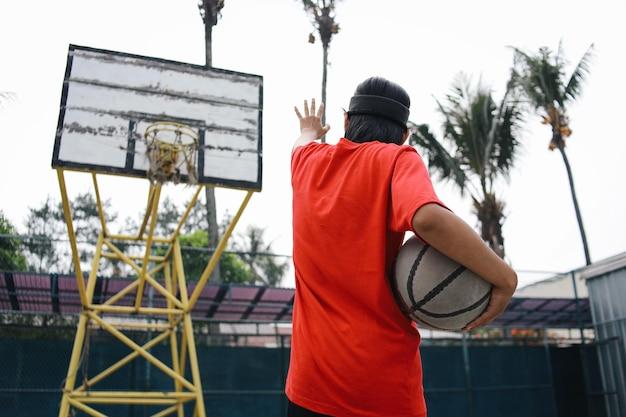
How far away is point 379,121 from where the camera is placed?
1769mm

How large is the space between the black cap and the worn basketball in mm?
427

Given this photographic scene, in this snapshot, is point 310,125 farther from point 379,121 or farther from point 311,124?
point 379,121

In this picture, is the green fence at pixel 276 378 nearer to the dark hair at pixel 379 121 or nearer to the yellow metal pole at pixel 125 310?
the yellow metal pole at pixel 125 310

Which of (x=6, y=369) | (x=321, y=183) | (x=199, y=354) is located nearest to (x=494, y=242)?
(x=199, y=354)

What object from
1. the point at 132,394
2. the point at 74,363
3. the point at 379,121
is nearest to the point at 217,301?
the point at 132,394

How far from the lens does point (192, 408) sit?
9109mm

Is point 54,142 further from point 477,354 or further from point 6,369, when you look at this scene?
point 477,354

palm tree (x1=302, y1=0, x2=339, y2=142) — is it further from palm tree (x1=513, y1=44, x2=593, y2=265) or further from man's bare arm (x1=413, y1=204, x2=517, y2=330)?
man's bare arm (x1=413, y1=204, x2=517, y2=330)

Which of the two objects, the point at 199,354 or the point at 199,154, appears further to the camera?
the point at 199,354

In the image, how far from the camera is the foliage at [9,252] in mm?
9453

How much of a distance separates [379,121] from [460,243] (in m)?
0.55

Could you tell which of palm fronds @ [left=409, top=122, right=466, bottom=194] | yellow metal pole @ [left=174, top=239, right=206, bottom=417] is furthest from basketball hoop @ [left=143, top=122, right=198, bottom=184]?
palm fronds @ [left=409, top=122, right=466, bottom=194]

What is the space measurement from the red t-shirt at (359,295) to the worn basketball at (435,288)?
5cm

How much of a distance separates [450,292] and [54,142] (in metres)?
4.71
